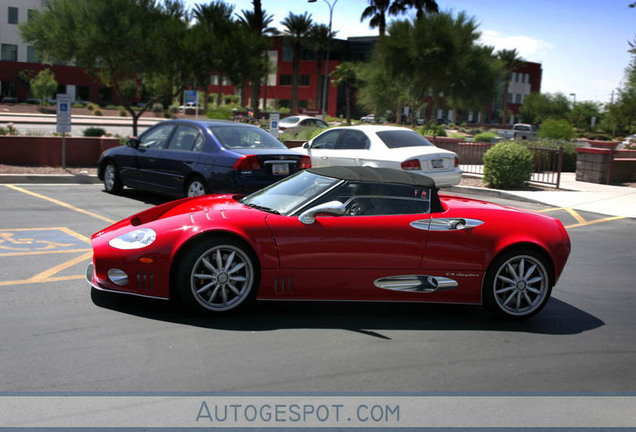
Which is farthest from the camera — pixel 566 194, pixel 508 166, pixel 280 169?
pixel 508 166

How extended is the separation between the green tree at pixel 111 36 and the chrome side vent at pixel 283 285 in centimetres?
1899

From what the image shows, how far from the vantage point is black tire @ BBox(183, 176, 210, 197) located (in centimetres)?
1149

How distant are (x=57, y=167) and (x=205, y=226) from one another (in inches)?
495

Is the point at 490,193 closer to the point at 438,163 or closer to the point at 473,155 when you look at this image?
the point at 438,163

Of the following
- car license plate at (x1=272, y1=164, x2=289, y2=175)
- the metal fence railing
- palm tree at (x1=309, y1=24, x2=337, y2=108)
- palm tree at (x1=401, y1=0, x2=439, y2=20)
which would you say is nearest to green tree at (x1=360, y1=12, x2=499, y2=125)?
palm tree at (x1=401, y1=0, x2=439, y2=20)

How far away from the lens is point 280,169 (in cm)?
1127

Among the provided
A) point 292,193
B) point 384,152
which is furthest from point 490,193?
point 292,193

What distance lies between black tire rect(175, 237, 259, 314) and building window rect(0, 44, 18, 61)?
249ft

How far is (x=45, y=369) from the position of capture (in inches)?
178

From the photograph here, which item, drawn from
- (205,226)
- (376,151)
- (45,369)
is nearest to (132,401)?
(45,369)

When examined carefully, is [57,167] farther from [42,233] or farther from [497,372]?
[497,372]

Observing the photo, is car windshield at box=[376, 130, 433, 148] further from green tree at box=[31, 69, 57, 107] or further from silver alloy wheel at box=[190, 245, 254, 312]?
green tree at box=[31, 69, 57, 107]

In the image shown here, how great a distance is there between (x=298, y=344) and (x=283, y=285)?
0.74 metres

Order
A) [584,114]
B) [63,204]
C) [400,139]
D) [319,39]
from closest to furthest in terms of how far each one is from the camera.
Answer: [63,204]
[400,139]
[319,39]
[584,114]
